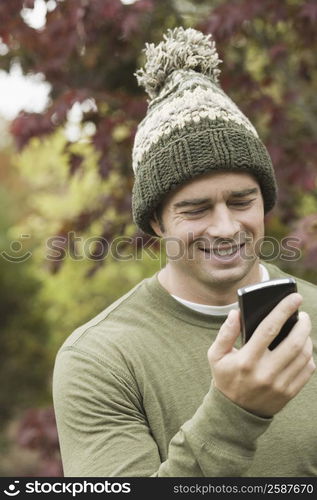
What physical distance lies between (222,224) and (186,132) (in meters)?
0.33

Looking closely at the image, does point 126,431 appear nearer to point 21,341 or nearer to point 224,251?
point 224,251

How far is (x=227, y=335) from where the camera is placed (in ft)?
5.45

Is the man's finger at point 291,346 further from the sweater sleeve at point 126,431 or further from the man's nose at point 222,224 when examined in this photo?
the man's nose at point 222,224

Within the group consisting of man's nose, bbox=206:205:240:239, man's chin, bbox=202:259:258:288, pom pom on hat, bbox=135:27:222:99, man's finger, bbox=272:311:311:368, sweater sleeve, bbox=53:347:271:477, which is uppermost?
pom pom on hat, bbox=135:27:222:99

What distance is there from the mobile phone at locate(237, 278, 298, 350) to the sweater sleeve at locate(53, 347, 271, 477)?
182 millimetres

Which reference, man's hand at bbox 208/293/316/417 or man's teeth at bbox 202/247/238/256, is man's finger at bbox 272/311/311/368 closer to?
man's hand at bbox 208/293/316/417

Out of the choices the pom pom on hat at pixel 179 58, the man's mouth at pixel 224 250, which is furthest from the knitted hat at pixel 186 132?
the man's mouth at pixel 224 250

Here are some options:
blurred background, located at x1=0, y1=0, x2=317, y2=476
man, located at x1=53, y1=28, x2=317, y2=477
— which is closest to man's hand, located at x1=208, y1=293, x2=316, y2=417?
man, located at x1=53, y1=28, x2=317, y2=477

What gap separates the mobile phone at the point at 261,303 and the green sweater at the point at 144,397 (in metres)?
0.33

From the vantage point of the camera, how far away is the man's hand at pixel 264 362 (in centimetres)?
165

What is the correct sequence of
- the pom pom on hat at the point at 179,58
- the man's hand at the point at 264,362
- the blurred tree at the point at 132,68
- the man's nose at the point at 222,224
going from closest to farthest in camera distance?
the man's hand at the point at 264,362 → the man's nose at the point at 222,224 → the pom pom on hat at the point at 179,58 → the blurred tree at the point at 132,68

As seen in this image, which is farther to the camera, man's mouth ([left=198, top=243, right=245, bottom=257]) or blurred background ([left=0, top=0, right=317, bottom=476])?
blurred background ([left=0, top=0, right=317, bottom=476])

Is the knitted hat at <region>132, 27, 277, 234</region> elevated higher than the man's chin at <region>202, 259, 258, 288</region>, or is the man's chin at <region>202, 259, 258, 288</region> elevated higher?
the knitted hat at <region>132, 27, 277, 234</region>

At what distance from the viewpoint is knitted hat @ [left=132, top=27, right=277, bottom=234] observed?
89.9 inches
